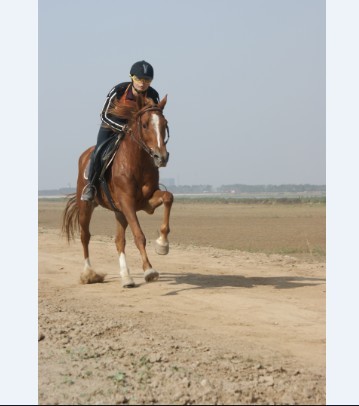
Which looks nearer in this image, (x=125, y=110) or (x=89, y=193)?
(x=125, y=110)

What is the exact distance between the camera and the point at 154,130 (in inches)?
384

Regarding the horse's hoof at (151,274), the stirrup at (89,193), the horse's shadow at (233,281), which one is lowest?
the horse's shadow at (233,281)

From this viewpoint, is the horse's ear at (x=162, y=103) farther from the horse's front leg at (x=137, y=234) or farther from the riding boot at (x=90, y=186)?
the riding boot at (x=90, y=186)

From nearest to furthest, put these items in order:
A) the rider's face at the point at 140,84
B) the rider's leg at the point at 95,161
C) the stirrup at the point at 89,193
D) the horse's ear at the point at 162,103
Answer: the horse's ear at the point at 162,103
the rider's face at the point at 140,84
the rider's leg at the point at 95,161
the stirrup at the point at 89,193

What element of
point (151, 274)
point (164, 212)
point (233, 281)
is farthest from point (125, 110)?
point (233, 281)

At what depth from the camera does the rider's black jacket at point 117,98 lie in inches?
424

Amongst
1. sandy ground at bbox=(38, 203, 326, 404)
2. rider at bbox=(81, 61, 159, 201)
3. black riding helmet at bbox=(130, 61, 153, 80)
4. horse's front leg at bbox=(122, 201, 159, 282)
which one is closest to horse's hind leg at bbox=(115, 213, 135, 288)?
sandy ground at bbox=(38, 203, 326, 404)

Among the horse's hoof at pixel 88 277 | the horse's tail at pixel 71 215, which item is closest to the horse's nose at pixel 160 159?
the horse's hoof at pixel 88 277

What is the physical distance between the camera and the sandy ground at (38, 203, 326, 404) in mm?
5211

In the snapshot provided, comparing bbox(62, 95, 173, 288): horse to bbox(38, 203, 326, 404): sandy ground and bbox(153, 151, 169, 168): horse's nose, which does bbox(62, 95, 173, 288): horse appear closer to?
bbox(153, 151, 169, 168): horse's nose

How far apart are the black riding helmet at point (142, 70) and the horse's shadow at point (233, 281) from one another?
327 centimetres

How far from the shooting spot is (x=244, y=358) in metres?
6.16

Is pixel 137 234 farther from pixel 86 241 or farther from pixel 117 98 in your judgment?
pixel 117 98

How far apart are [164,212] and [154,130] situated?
1.21 m
